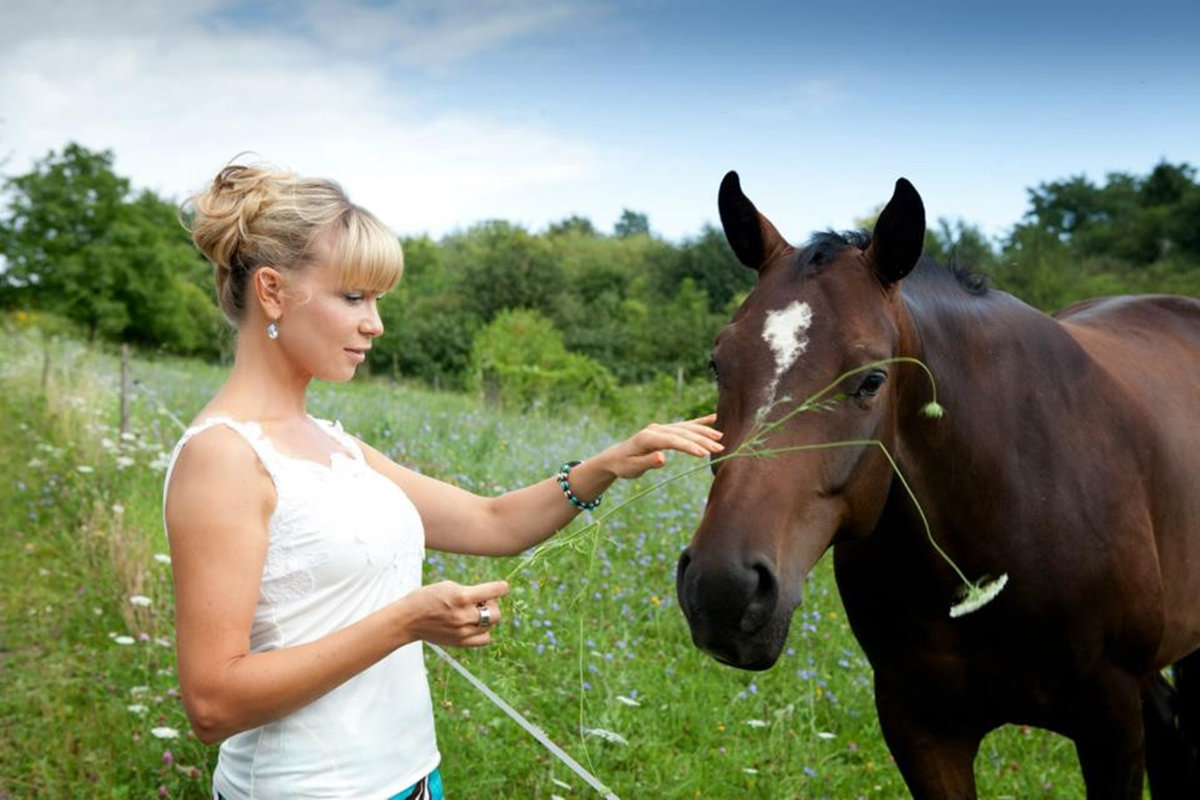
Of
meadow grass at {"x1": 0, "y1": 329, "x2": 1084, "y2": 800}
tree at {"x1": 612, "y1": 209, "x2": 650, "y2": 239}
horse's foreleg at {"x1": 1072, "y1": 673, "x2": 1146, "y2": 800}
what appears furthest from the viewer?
tree at {"x1": 612, "y1": 209, "x2": 650, "y2": 239}

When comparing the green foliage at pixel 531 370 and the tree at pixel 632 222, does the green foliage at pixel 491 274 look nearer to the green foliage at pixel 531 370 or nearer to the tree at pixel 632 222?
the green foliage at pixel 531 370

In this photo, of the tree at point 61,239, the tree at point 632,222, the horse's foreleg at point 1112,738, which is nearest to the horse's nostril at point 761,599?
the horse's foreleg at point 1112,738

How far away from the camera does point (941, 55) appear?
7301 mm

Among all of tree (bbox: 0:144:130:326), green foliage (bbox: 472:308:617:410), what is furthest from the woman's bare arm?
tree (bbox: 0:144:130:326)

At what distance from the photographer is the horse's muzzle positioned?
1903 millimetres

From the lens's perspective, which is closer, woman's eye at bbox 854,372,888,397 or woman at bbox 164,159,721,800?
woman at bbox 164,159,721,800

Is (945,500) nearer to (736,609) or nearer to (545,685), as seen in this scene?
(736,609)

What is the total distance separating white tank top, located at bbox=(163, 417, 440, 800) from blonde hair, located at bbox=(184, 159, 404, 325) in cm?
32

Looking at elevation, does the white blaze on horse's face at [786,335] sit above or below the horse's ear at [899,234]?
below

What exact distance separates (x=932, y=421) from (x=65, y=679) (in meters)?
4.24

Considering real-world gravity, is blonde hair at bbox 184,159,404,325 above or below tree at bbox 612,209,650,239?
below

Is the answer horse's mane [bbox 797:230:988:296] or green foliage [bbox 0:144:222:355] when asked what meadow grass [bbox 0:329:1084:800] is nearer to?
horse's mane [bbox 797:230:988:296]

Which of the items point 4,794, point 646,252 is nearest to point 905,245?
point 4,794

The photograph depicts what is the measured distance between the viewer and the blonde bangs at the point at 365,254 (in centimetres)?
185
